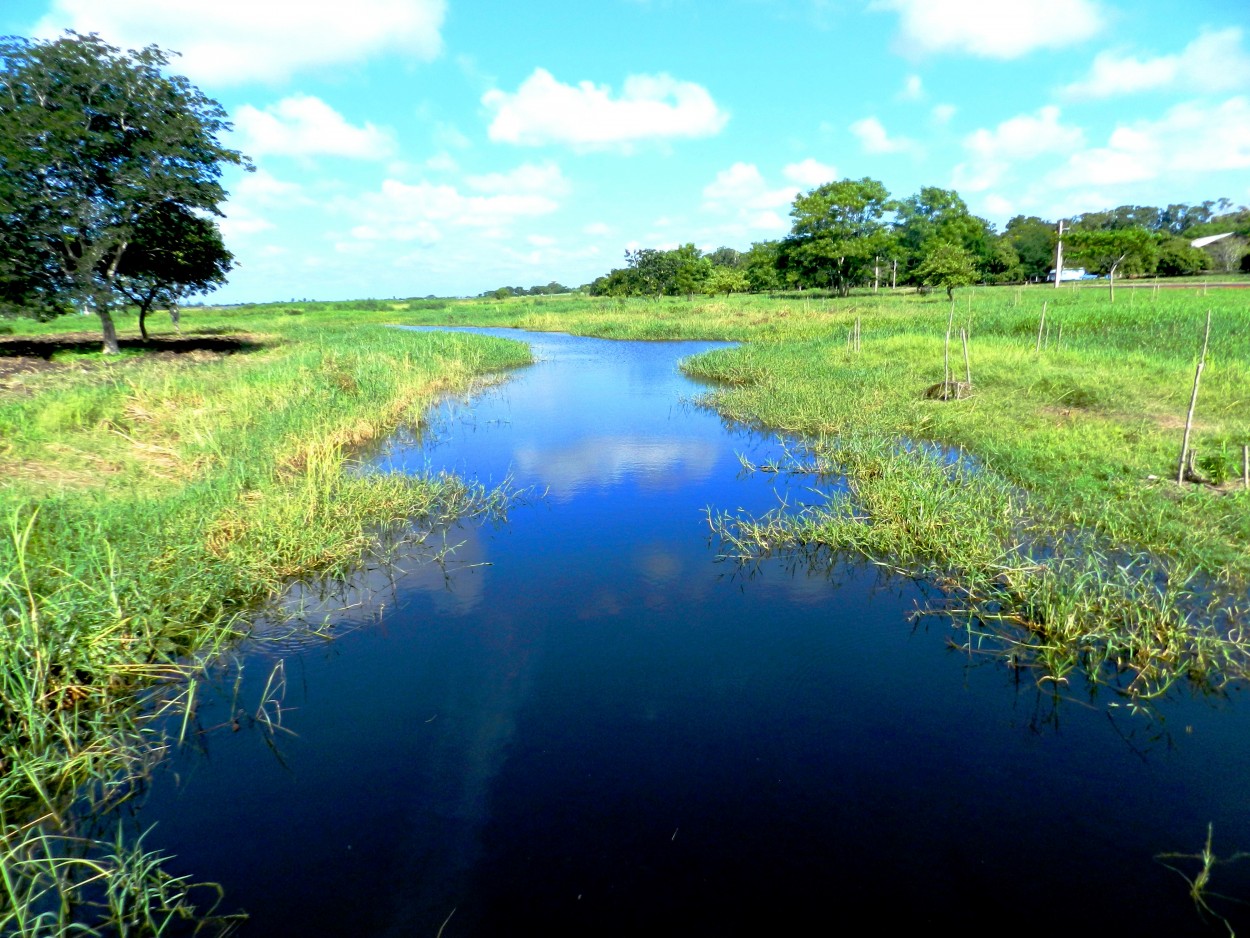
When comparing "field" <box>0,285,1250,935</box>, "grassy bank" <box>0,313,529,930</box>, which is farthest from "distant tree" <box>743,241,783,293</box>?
"grassy bank" <box>0,313,529,930</box>

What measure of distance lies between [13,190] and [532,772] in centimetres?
2098

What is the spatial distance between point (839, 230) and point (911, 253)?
281 inches

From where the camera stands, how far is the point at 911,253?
1902 inches

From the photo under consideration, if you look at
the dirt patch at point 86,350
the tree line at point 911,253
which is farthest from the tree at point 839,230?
the dirt patch at point 86,350

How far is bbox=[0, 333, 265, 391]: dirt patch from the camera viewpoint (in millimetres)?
16156

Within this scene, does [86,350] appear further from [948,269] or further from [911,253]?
[911,253]

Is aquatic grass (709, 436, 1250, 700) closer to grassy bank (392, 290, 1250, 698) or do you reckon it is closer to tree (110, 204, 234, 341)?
grassy bank (392, 290, 1250, 698)

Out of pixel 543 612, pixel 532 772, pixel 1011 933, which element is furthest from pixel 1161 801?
pixel 543 612

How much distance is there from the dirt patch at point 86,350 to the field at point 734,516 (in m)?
0.58

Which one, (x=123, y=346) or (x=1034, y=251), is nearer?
(x=123, y=346)

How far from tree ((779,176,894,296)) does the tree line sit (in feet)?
0.23

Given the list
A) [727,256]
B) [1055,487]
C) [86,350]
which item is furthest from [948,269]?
[727,256]

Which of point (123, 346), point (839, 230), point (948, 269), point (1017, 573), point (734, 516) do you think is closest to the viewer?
point (1017, 573)

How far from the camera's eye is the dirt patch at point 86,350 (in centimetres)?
1616
